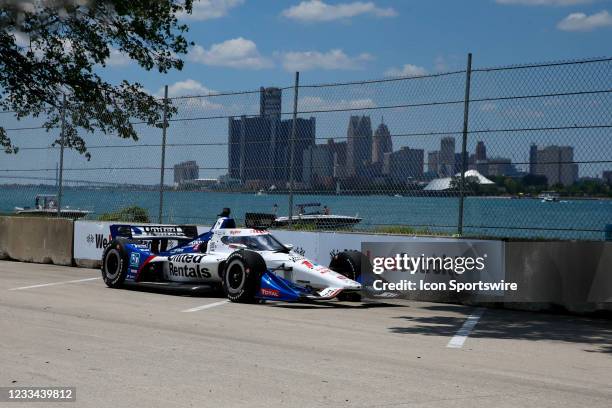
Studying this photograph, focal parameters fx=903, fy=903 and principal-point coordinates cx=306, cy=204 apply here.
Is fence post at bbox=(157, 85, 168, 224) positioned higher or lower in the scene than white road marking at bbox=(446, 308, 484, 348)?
higher

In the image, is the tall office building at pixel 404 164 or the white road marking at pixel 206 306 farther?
the tall office building at pixel 404 164

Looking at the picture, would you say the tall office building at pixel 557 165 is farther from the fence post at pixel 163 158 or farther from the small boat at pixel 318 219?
the fence post at pixel 163 158

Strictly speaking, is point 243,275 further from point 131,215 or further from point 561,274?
point 131,215

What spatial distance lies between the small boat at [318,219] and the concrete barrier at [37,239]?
652 cm

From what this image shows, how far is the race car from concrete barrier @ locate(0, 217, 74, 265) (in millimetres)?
4990

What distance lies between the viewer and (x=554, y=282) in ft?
45.0

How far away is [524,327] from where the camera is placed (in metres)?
11.9

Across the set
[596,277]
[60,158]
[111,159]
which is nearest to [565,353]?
[596,277]

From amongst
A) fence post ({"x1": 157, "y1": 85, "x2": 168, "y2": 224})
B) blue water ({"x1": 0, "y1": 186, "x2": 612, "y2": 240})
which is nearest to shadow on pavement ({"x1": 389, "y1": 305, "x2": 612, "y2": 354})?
blue water ({"x1": 0, "y1": 186, "x2": 612, "y2": 240})

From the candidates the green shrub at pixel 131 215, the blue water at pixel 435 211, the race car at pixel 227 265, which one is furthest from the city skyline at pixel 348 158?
the green shrub at pixel 131 215

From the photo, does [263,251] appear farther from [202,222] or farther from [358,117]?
[202,222]

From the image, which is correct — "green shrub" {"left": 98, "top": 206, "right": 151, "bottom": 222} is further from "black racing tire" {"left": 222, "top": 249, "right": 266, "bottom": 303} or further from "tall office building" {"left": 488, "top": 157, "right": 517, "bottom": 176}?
"tall office building" {"left": 488, "top": 157, "right": 517, "bottom": 176}

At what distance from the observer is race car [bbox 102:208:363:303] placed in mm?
13875

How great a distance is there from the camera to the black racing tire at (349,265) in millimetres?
14691
